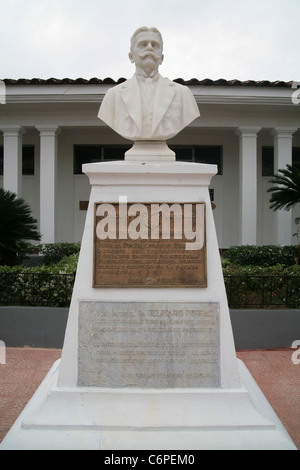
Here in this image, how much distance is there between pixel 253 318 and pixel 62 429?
3.44 meters

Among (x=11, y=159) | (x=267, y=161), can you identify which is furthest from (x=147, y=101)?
(x=267, y=161)

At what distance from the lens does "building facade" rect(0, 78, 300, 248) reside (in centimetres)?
955

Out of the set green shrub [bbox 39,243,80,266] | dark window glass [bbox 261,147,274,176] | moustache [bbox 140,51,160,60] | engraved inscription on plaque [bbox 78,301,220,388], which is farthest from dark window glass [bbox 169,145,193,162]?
engraved inscription on plaque [bbox 78,301,220,388]

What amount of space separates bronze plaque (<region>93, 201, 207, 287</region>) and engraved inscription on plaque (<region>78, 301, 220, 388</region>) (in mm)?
197

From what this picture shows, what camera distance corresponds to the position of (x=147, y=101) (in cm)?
335

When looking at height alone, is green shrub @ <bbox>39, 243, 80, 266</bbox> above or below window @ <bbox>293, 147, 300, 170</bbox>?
below

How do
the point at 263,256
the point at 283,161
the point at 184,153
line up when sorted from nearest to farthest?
the point at 263,256 → the point at 283,161 → the point at 184,153

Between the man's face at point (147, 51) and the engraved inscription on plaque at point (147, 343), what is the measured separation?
6.35 ft

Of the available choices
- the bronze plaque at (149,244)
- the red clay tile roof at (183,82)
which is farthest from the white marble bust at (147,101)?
the red clay tile roof at (183,82)

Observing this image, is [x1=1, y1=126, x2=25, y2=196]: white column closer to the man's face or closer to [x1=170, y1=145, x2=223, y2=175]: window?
[x1=170, y1=145, x2=223, y2=175]: window

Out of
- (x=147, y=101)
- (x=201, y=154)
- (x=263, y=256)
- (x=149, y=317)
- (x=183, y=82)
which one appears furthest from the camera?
(x=201, y=154)

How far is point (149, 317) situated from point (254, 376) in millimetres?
2169

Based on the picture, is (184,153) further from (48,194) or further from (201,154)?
(48,194)

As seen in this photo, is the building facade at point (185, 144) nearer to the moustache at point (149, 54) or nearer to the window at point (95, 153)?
the window at point (95, 153)
